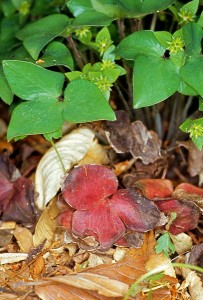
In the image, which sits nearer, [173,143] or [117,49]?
[117,49]

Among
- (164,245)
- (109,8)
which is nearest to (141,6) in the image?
(109,8)

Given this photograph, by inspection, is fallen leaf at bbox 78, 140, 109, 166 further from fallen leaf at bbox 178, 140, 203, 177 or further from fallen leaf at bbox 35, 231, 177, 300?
fallen leaf at bbox 35, 231, 177, 300

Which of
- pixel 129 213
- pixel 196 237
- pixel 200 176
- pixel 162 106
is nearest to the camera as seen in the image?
pixel 129 213

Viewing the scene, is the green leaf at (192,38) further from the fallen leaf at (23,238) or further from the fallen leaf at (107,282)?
the fallen leaf at (23,238)

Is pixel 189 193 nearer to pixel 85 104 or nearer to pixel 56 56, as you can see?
pixel 85 104

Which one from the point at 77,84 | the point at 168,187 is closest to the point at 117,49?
the point at 77,84

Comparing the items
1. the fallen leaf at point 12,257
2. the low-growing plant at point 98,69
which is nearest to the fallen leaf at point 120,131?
the low-growing plant at point 98,69

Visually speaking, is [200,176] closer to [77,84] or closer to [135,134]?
[135,134]

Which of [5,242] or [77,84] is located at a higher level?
[77,84]
